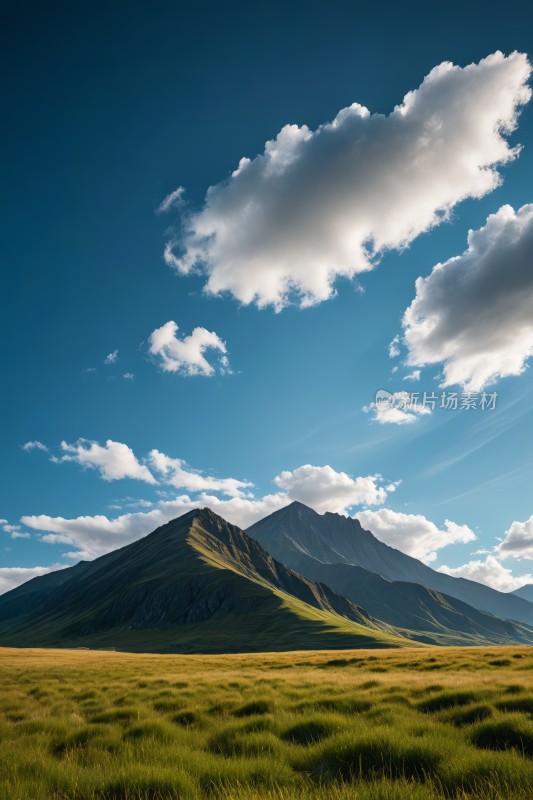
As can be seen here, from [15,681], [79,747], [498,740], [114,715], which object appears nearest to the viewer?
[498,740]

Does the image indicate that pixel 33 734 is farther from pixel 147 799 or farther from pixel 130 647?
pixel 130 647

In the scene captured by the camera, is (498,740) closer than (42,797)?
No

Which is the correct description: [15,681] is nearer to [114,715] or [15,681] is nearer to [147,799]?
[114,715]

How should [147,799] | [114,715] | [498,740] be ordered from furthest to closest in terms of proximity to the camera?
1. [114,715]
2. [498,740]
3. [147,799]

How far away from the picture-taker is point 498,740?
7930 mm

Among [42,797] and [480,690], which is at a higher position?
[42,797]

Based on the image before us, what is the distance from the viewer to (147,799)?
17.9 ft

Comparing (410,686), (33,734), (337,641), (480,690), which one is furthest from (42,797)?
(337,641)

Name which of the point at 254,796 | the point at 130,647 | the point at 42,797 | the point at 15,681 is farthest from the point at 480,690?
the point at 130,647

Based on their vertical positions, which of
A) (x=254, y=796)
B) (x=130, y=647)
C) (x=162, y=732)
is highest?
(x=254, y=796)

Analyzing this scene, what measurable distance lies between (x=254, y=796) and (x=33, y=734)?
26.9ft

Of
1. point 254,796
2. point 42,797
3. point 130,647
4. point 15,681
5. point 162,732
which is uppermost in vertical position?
point 254,796

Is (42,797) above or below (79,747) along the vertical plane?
above

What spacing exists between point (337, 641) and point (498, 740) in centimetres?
15535
